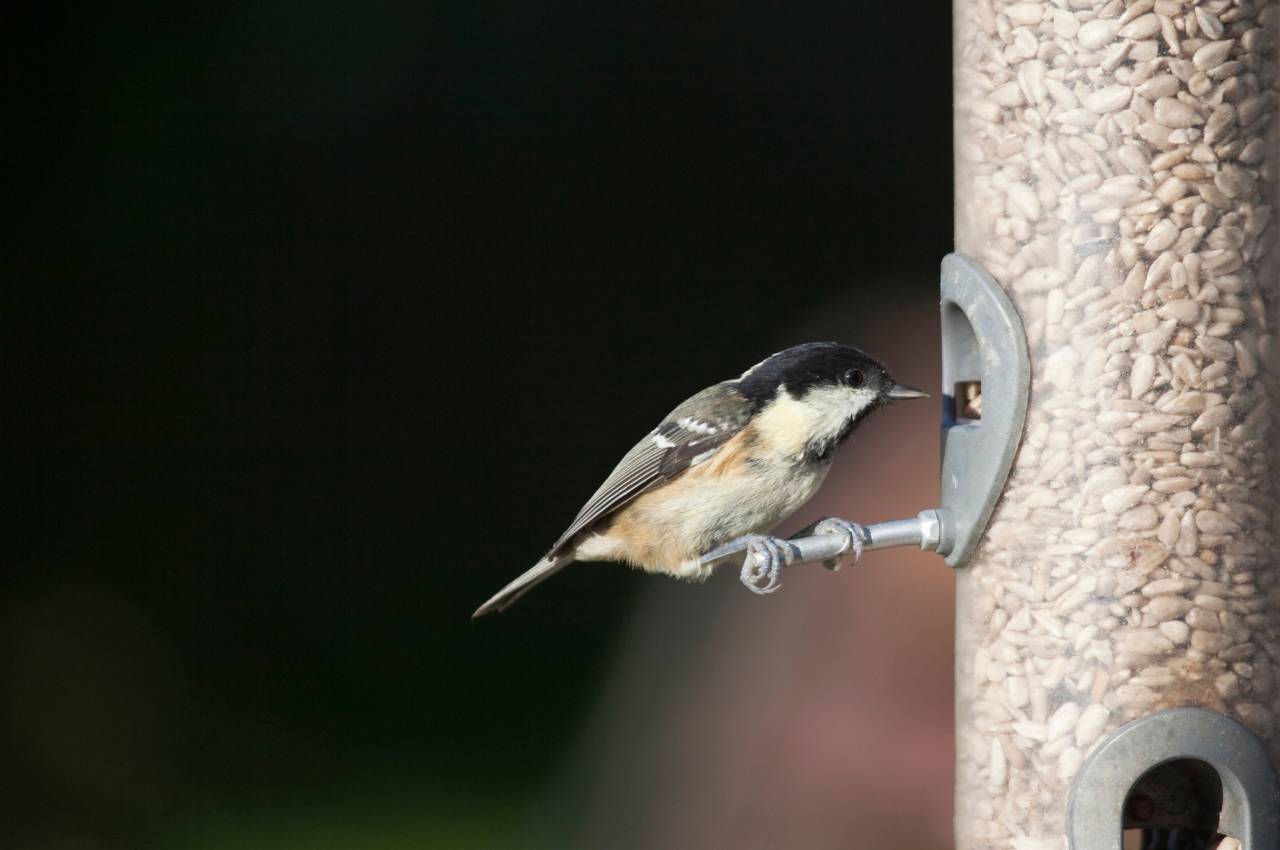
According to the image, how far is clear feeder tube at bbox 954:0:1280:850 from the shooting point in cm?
189

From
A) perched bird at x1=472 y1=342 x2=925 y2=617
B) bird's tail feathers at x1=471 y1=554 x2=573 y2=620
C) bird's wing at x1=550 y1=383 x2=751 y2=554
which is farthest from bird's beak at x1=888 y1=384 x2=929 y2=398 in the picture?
bird's tail feathers at x1=471 y1=554 x2=573 y2=620

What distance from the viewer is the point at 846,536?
2.25 meters

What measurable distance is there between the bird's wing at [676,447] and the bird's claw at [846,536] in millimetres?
381

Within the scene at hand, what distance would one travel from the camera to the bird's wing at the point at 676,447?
106 inches

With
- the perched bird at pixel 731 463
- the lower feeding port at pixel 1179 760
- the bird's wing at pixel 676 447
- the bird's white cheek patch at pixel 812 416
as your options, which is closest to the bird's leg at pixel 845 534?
the perched bird at pixel 731 463

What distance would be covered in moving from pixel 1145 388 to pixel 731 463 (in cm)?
88

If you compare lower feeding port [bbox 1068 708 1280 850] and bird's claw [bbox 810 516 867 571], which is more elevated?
bird's claw [bbox 810 516 867 571]

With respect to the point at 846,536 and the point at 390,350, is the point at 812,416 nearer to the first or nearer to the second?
the point at 846,536

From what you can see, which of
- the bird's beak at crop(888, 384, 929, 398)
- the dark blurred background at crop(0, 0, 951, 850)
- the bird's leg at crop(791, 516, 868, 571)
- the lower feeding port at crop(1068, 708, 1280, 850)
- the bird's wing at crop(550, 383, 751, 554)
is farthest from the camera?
the dark blurred background at crop(0, 0, 951, 850)

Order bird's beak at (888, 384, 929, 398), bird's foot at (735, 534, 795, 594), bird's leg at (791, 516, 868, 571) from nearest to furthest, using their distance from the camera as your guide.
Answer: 1. bird's leg at (791, 516, 868, 571)
2. bird's foot at (735, 534, 795, 594)
3. bird's beak at (888, 384, 929, 398)

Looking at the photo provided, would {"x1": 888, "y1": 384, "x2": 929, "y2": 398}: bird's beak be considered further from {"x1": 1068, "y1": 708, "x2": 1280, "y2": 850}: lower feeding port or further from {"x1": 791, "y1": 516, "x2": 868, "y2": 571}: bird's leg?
{"x1": 1068, "y1": 708, "x2": 1280, "y2": 850}: lower feeding port

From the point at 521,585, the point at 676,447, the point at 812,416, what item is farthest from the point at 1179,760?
the point at 521,585

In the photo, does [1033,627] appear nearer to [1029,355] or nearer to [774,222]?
[1029,355]

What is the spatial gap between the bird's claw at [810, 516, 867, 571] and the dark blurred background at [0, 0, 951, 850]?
1864 millimetres
